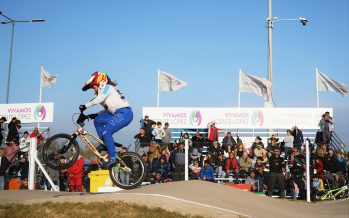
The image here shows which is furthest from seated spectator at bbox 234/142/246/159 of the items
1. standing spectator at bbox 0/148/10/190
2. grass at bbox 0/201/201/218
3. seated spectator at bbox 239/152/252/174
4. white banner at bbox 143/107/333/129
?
grass at bbox 0/201/201/218

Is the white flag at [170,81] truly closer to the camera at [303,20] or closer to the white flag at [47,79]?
the white flag at [47,79]

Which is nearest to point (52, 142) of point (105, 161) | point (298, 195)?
point (105, 161)

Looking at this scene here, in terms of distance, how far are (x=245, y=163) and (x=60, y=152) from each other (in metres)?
9.79

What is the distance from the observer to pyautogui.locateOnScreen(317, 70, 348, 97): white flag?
28531 mm

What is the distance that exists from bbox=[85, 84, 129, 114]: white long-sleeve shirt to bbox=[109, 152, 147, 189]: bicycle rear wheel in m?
1.20

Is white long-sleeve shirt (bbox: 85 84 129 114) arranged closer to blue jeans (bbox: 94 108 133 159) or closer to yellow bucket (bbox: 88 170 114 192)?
blue jeans (bbox: 94 108 133 159)

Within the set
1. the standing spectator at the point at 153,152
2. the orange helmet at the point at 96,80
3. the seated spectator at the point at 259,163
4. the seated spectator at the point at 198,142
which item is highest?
the orange helmet at the point at 96,80

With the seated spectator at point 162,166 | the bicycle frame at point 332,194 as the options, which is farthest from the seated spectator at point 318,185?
the seated spectator at point 162,166

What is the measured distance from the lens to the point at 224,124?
2441 centimetres

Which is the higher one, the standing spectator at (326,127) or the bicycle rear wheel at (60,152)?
the standing spectator at (326,127)

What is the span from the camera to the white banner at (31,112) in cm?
2609

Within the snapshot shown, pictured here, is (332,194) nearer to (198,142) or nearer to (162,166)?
(198,142)

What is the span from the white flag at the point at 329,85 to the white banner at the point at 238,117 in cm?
474

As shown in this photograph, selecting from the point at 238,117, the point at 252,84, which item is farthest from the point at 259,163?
the point at 252,84
